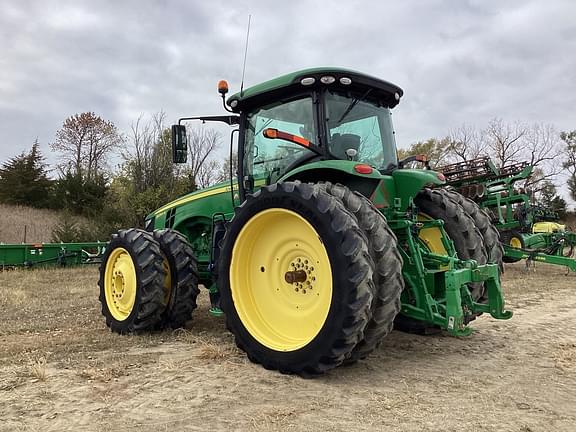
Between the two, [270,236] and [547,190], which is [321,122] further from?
[547,190]

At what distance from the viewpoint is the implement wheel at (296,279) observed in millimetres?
3330

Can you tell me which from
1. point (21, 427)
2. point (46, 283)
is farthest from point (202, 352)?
point (46, 283)

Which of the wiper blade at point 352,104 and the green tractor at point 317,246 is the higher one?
the wiper blade at point 352,104

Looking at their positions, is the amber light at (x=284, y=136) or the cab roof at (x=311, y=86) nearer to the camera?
the amber light at (x=284, y=136)

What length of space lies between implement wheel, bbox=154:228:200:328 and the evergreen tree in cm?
2468

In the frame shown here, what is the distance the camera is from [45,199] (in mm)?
27797

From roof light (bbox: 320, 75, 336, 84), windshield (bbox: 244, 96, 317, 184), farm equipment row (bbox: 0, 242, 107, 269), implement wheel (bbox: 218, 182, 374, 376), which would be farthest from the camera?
farm equipment row (bbox: 0, 242, 107, 269)

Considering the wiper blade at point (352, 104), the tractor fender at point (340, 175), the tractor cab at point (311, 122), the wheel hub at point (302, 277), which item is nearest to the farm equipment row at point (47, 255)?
the tractor cab at point (311, 122)

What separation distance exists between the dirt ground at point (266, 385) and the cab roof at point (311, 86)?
241 cm

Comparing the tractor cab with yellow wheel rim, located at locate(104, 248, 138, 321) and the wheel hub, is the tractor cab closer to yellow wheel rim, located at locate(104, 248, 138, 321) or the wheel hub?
the wheel hub

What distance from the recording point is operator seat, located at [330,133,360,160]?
14.5ft

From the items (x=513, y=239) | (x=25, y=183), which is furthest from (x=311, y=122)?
(x=25, y=183)

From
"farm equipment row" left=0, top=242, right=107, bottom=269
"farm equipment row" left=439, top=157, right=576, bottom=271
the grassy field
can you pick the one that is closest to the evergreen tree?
the grassy field

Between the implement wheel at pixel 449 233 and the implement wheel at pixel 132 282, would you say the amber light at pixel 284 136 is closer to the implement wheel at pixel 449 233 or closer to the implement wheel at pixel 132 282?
the implement wheel at pixel 449 233
